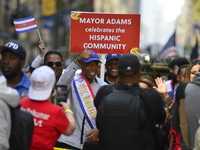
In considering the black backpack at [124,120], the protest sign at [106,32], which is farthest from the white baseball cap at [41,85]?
the protest sign at [106,32]

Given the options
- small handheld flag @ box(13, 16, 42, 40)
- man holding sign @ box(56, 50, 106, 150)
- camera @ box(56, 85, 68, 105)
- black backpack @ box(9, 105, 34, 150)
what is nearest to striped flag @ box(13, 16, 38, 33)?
small handheld flag @ box(13, 16, 42, 40)

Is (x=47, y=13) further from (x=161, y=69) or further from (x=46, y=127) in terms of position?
(x=46, y=127)

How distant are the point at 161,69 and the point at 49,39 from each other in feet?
165

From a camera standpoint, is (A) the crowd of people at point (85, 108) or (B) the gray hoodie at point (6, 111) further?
(A) the crowd of people at point (85, 108)

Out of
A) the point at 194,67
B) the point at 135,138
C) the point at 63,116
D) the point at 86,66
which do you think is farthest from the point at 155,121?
the point at 194,67

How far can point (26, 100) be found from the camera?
4723mm

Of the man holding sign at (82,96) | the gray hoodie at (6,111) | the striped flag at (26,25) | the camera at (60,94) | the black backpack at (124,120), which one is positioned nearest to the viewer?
the gray hoodie at (6,111)

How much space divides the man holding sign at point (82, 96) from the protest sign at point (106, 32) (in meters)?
Answer: 1.23

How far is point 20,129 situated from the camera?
14.5 feet

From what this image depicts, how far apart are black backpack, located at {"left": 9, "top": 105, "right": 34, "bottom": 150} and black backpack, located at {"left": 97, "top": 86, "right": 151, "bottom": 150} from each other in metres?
0.80

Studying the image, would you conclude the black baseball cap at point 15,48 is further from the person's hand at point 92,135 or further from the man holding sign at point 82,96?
the person's hand at point 92,135

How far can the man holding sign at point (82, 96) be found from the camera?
601cm

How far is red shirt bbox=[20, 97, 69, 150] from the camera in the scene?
4523mm

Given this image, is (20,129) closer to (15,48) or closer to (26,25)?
(15,48)
